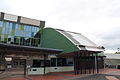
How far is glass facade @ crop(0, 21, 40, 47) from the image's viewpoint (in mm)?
30531

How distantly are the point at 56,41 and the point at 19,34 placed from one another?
10286 mm

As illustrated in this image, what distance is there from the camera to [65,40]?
79.0 ft

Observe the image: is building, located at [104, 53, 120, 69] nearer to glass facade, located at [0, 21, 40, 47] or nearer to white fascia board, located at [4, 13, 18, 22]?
glass facade, located at [0, 21, 40, 47]

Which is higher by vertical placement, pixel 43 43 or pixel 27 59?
pixel 43 43

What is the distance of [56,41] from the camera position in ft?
84.5

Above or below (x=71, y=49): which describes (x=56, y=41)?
above

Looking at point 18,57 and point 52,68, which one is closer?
point 18,57

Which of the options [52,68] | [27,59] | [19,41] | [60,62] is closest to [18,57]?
[27,59]

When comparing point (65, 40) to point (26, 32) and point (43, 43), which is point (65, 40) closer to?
point (43, 43)

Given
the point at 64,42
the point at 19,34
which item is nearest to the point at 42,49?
the point at 64,42

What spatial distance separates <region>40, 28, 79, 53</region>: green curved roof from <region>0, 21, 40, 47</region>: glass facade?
2991 millimetres

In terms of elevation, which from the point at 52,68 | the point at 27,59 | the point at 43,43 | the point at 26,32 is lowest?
the point at 52,68

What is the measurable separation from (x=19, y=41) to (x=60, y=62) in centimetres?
1043

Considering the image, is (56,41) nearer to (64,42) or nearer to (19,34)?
(64,42)
